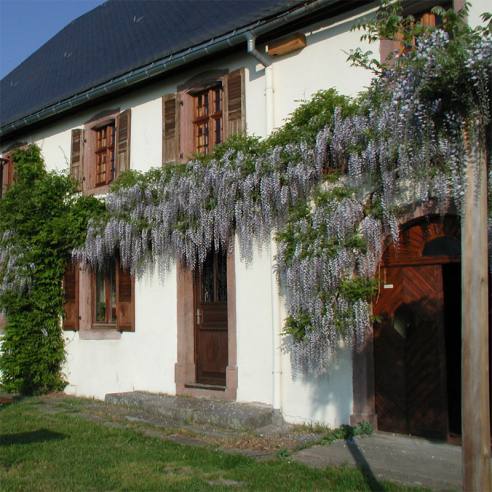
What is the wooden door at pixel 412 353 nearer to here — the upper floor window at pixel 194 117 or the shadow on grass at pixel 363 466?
the shadow on grass at pixel 363 466

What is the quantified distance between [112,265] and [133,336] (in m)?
1.42

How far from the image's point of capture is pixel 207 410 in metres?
7.89

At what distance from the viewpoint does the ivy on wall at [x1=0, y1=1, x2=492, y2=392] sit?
20.7 ft

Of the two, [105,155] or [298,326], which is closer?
[298,326]

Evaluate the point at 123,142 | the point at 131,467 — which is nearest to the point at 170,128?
the point at 123,142

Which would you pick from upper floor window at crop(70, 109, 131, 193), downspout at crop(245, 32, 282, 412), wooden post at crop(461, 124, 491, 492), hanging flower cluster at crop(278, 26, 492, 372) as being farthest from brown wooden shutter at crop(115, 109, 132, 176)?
wooden post at crop(461, 124, 491, 492)

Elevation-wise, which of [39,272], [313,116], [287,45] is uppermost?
[287,45]

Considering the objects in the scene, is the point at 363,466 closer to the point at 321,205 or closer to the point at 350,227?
Result: the point at 350,227

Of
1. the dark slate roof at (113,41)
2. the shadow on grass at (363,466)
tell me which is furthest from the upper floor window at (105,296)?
the shadow on grass at (363,466)

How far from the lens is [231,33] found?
8641mm

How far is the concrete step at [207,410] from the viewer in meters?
7.46

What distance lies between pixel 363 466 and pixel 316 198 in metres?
3.08

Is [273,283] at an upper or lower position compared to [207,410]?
upper

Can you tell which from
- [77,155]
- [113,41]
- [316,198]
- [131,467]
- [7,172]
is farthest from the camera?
[113,41]
